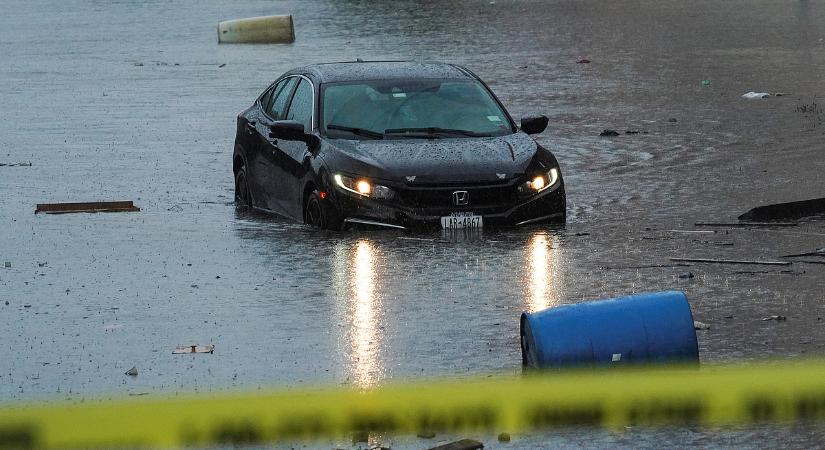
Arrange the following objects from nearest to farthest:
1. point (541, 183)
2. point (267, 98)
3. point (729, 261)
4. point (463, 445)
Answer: point (463, 445)
point (729, 261)
point (541, 183)
point (267, 98)

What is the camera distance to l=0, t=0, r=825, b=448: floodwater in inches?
404

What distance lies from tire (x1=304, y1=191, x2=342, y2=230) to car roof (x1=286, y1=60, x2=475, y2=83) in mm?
1349

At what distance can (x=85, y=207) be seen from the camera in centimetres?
1666

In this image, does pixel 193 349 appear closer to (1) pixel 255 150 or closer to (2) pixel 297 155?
(2) pixel 297 155

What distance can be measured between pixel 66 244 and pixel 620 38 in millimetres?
27213

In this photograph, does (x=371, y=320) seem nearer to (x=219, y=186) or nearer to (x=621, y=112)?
(x=219, y=186)

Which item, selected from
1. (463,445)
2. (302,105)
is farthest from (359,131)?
(463,445)

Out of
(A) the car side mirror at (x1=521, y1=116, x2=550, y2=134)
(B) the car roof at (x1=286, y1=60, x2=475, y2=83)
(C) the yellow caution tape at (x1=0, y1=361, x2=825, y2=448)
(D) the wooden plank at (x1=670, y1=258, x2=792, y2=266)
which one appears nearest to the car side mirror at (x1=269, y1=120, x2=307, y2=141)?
(B) the car roof at (x1=286, y1=60, x2=475, y2=83)

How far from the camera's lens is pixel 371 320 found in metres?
11.4

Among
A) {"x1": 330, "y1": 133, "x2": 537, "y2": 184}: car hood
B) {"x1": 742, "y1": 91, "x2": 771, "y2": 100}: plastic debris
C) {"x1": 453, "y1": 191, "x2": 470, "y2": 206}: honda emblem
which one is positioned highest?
{"x1": 742, "y1": 91, "x2": 771, "y2": 100}: plastic debris

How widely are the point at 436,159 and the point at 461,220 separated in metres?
0.53

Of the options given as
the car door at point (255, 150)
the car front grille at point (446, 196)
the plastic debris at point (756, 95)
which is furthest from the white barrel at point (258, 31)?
Result: the car front grille at point (446, 196)

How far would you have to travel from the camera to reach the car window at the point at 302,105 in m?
16.2

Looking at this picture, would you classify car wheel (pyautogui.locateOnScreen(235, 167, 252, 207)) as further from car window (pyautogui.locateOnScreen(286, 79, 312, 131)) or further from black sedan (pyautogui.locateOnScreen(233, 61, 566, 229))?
car window (pyautogui.locateOnScreen(286, 79, 312, 131))
